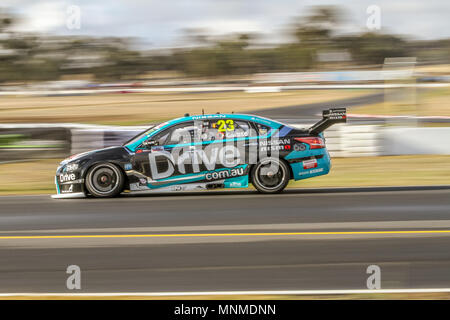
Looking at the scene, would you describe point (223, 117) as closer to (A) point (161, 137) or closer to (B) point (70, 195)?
(A) point (161, 137)

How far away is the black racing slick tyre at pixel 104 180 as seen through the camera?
35.5ft

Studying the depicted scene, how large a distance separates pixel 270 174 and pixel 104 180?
284 cm

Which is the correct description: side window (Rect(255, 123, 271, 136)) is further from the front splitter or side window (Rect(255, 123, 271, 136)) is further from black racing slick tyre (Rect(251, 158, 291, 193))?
the front splitter

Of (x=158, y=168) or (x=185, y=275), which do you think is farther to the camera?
(x=158, y=168)

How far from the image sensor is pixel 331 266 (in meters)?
6.52

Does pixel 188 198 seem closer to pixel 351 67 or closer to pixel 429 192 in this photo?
pixel 429 192

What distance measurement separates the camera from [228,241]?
7.73 metres

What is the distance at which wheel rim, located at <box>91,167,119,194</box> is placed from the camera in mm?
10844

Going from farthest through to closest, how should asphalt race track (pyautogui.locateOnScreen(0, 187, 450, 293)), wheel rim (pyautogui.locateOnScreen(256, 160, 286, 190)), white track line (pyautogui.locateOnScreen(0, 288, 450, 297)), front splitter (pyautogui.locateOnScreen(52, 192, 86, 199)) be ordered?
front splitter (pyautogui.locateOnScreen(52, 192, 86, 199)), wheel rim (pyautogui.locateOnScreen(256, 160, 286, 190)), asphalt race track (pyautogui.locateOnScreen(0, 187, 450, 293)), white track line (pyautogui.locateOnScreen(0, 288, 450, 297))

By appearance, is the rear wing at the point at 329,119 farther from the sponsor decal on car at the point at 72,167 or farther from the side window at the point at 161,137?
the sponsor decal on car at the point at 72,167

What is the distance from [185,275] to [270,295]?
1080 mm

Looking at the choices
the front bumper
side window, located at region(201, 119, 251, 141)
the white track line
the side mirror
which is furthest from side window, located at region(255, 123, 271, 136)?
the white track line

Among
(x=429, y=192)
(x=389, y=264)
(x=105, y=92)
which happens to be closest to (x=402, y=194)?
(x=429, y=192)

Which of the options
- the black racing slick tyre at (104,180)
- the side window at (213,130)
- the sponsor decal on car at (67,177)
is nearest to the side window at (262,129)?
the side window at (213,130)
